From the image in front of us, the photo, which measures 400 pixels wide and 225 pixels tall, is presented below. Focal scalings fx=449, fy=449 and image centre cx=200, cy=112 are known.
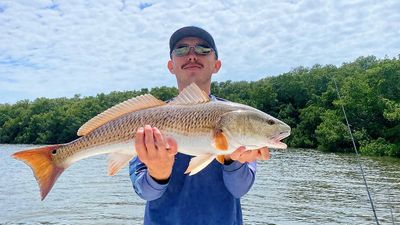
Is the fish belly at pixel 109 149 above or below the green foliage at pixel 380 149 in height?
above

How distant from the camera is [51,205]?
18.2 metres

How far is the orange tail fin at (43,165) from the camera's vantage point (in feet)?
10.5

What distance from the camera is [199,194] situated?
10.7 ft

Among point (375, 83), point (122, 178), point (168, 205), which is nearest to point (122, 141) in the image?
point (168, 205)

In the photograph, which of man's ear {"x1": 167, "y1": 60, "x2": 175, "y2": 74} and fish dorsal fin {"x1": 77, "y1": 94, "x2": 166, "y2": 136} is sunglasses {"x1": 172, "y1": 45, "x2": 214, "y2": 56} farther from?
fish dorsal fin {"x1": 77, "y1": 94, "x2": 166, "y2": 136}

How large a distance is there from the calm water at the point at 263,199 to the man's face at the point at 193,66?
38.2 feet

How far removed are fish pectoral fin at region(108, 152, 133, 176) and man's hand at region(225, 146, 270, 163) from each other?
733mm

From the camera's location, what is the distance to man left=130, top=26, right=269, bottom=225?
3037 mm

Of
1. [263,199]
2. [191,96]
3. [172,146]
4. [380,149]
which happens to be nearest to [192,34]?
[191,96]

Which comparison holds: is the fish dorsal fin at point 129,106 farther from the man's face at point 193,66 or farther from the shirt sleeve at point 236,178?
the shirt sleeve at point 236,178

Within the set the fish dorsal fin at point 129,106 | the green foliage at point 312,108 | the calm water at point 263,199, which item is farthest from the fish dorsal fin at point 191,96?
the green foliage at point 312,108

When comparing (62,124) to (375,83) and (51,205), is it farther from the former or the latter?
(51,205)

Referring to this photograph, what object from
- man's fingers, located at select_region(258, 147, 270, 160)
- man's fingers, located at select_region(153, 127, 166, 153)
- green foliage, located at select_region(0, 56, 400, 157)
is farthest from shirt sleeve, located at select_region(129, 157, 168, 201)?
green foliage, located at select_region(0, 56, 400, 157)

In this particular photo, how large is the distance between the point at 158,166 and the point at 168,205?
14.7 inches
